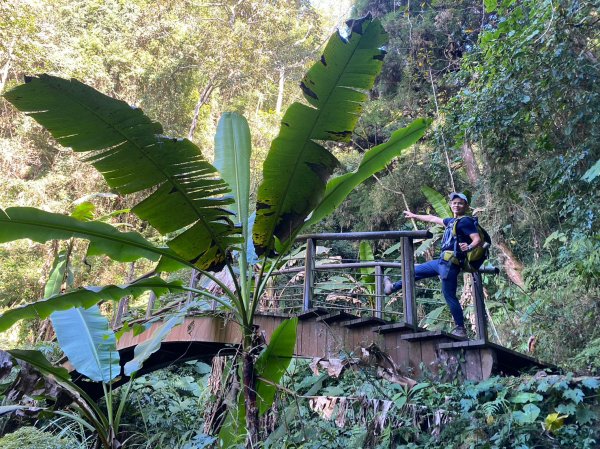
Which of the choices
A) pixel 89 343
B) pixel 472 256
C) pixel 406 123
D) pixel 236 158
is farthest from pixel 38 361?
pixel 406 123

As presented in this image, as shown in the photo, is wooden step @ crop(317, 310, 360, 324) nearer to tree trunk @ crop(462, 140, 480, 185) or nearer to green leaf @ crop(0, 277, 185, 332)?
green leaf @ crop(0, 277, 185, 332)

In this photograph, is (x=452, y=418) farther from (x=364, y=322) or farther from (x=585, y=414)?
(x=364, y=322)

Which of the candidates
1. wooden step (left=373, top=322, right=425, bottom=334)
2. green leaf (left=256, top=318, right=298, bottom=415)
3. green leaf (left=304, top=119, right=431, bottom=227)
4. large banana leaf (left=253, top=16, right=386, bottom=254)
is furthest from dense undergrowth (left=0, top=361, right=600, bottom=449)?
green leaf (left=304, top=119, right=431, bottom=227)

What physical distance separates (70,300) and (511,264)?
8655mm

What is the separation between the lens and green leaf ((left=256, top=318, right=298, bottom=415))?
11.4 ft

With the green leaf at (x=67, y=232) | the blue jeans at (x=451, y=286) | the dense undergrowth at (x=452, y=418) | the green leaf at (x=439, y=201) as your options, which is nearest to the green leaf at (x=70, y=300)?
the green leaf at (x=67, y=232)

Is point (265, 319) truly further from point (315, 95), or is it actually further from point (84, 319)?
point (315, 95)

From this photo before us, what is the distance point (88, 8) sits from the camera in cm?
1571

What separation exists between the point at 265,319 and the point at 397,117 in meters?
8.68

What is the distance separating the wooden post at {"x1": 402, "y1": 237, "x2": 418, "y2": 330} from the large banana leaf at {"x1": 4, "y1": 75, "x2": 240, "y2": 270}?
182 cm

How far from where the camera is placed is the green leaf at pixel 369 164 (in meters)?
3.77

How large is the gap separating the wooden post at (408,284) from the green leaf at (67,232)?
2255 millimetres

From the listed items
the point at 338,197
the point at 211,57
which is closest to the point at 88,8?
the point at 211,57

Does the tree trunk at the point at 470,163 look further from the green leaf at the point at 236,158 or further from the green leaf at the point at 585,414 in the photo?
the green leaf at the point at 585,414
